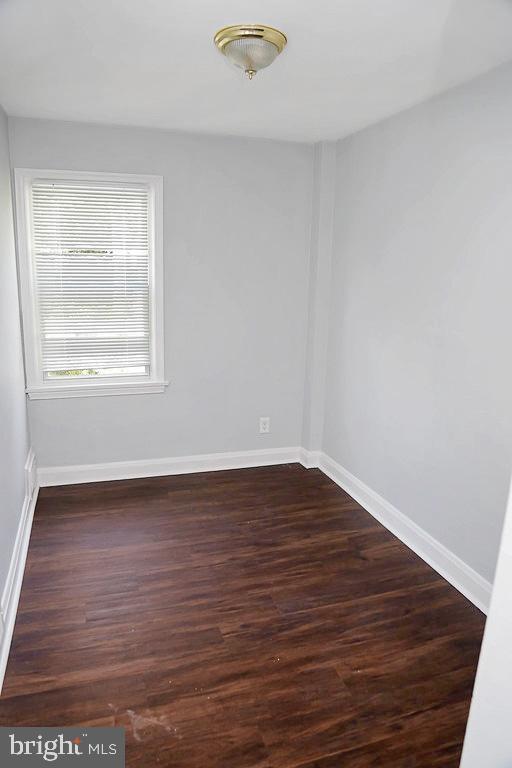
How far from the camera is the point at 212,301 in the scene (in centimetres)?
401

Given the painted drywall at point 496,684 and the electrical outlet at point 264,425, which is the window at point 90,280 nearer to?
the electrical outlet at point 264,425

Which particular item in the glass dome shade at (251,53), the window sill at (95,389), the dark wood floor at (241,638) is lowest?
the dark wood floor at (241,638)

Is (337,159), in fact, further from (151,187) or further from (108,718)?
(108,718)

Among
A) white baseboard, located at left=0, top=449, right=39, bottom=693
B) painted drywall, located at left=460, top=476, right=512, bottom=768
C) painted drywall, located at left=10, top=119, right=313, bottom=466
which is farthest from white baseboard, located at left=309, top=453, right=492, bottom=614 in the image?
white baseboard, located at left=0, top=449, right=39, bottom=693

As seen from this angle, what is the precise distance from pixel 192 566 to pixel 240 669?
80 centimetres

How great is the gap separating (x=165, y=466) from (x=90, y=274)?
59.5 inches

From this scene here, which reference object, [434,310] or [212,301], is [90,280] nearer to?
[212,301]

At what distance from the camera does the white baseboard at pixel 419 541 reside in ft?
8.83

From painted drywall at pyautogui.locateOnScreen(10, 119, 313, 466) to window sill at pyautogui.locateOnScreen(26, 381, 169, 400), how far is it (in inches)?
1.9

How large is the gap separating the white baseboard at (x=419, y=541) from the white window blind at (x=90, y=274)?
71.1 inches

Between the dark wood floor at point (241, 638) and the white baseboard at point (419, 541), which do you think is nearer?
the dark wood floor at point (241, 638)

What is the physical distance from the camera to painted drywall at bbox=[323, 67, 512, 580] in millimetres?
2502

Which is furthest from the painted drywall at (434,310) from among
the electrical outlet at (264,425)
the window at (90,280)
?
the window at (90,280)

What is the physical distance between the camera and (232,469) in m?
4.30
